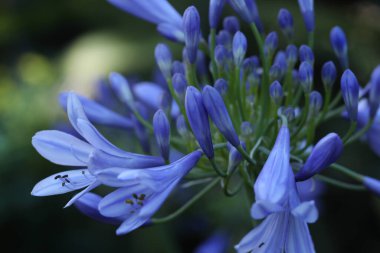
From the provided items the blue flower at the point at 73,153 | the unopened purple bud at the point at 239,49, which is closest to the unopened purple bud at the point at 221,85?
the unopened purple bud at the point at 239,49

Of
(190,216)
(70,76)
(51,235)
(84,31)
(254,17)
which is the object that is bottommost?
(190,216)

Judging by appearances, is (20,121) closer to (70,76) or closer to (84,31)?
(70,76)

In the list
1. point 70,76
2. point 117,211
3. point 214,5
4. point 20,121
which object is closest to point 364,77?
point 70,76

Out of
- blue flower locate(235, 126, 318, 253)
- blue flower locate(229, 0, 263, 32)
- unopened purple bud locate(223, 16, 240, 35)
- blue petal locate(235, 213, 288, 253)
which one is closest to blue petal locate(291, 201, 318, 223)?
blue flower locate(235, 126, 318, 253)

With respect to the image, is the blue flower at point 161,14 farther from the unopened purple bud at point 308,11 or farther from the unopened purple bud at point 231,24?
the unopened purple bud at point 308,11

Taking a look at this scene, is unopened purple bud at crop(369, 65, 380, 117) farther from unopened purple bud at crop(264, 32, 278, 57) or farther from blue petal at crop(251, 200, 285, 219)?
blue petal at crop(251, 200, 285, 219)

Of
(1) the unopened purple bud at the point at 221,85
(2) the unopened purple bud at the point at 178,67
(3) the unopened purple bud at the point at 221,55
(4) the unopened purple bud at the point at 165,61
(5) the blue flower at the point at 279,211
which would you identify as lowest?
(5) the blue flower at the point at 279,211

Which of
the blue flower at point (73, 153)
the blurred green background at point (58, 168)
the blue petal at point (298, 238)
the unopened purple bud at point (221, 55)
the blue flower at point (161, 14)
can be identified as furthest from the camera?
the blurred green background at point (58, 168)
